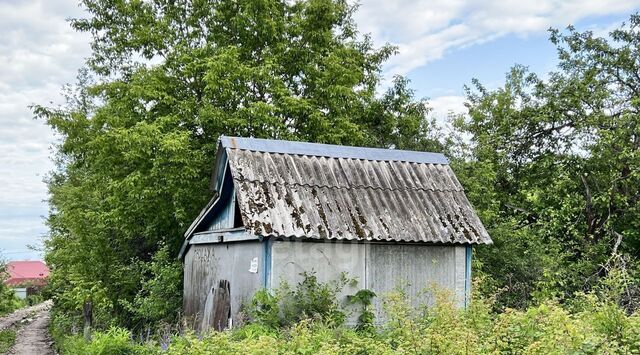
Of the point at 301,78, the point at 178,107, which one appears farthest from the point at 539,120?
the point at 178,107

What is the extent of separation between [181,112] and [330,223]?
8.22 metres

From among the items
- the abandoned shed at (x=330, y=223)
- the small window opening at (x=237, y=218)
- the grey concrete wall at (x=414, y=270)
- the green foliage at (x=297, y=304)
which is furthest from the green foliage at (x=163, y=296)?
the grey concrete wall at (x=414, y=270)

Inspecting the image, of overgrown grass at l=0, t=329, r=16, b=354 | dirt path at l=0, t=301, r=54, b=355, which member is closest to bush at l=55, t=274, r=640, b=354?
dirt path at l=0, t=301, r=54, b=355

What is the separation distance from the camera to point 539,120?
1720 centimetres

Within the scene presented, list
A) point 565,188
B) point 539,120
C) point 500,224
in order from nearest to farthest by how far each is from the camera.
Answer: point 500,224 < point 565,188 < point 539,120

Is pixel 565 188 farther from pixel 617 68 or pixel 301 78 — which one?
pixel 301 78

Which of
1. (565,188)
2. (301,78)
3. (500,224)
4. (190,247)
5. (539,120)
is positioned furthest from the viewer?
(301,78)

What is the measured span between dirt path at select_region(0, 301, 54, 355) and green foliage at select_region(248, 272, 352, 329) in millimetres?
11871

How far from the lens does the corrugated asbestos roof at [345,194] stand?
9.62 m

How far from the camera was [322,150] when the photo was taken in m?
11.3

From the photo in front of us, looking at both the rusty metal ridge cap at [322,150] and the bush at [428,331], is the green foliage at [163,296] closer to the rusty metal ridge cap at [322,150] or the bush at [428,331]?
the bush at [428,331]

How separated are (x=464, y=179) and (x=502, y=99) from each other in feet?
15.4

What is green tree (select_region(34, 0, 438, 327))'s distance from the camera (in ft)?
51.8

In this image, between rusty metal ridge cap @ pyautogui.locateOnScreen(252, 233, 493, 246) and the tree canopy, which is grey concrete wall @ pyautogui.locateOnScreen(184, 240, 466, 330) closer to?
rusty metal ridge cap @ pyautogui.locateOnScreen(252, 233, 493, 246)
